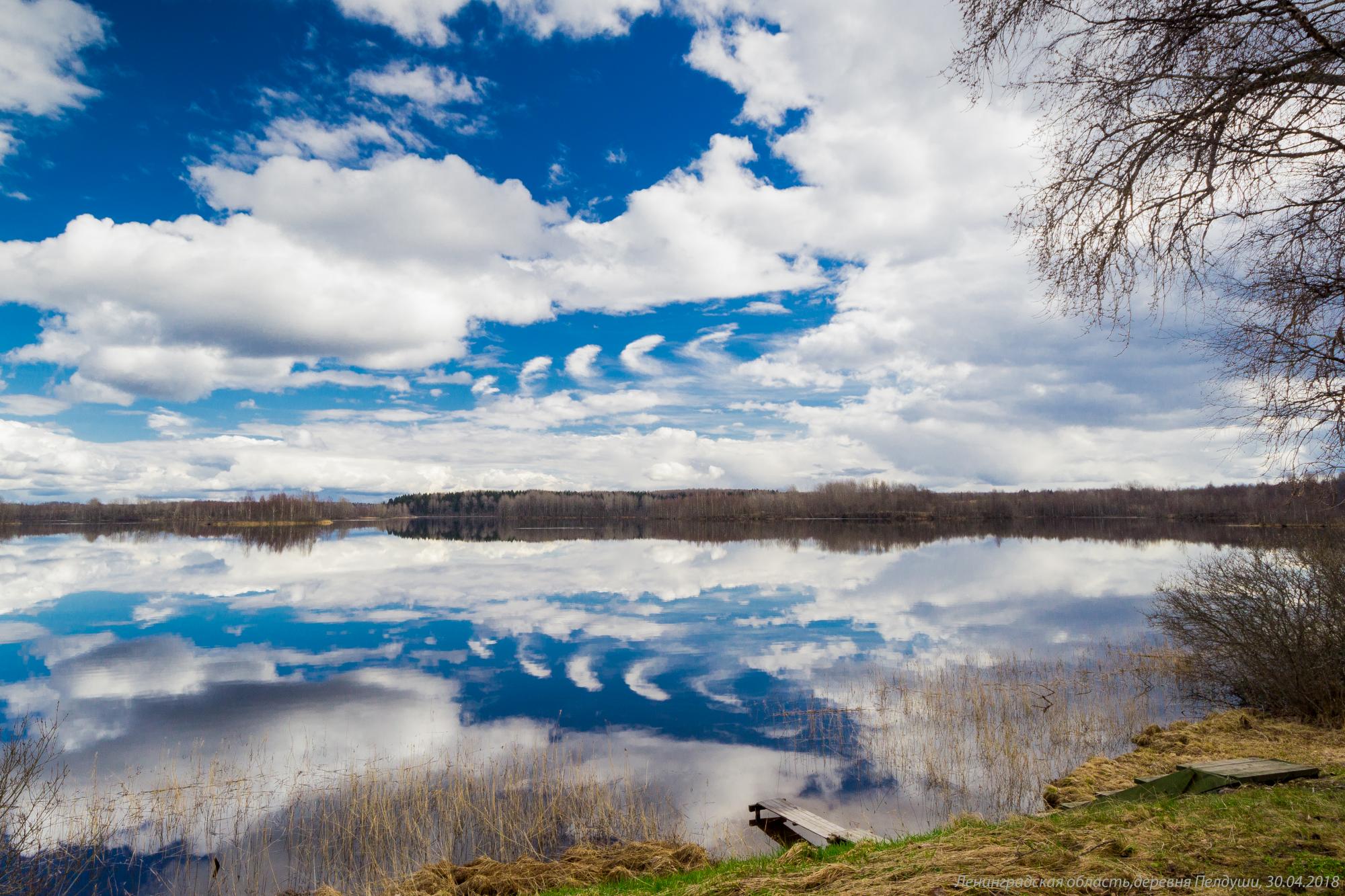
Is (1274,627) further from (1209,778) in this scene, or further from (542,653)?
(542,653)

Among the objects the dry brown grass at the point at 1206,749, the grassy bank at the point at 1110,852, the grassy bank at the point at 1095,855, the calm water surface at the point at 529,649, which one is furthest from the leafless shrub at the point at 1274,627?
the grassy bank at the point at 1110,852

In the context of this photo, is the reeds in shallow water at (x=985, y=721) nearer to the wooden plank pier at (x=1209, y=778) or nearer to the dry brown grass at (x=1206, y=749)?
the dry brown grass at (x=1206, y=749)

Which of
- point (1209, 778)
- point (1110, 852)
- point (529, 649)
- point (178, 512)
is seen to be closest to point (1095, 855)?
point (1110, 852)

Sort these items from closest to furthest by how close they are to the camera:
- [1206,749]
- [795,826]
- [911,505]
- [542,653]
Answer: [795,826] → [1206,749] → [542,653] → [911,505]

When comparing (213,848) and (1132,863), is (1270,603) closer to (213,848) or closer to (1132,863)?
(1132,863)

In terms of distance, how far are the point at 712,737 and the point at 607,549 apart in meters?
52.6

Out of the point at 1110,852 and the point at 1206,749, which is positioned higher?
the point at 1110,852

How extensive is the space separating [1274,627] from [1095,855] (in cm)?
1266

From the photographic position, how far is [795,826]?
30.7 ft

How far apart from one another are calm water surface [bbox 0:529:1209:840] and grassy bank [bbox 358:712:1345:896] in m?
3.45

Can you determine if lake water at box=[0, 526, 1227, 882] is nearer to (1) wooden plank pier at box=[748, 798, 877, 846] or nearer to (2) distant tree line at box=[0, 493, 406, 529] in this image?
(1) wooden plank pier at box=[748, 798, 877, 846]

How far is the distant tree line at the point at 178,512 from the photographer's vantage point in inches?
5984

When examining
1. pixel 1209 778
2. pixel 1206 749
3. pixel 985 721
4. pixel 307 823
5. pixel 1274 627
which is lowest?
pixel 307 823

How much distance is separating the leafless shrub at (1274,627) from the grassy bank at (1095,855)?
19.8 ft
